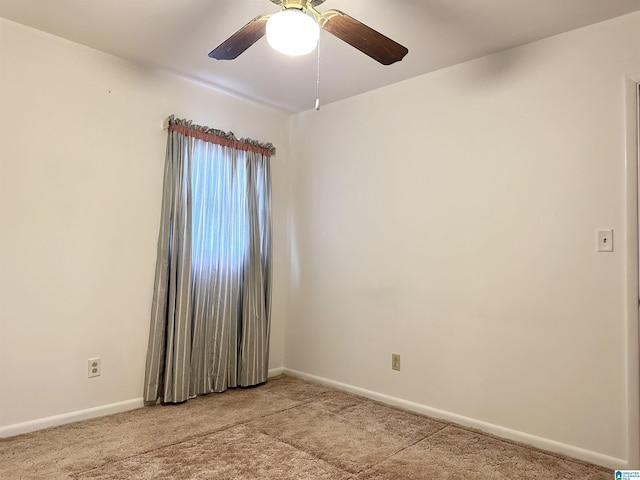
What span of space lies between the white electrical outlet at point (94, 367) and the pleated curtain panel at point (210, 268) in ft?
0.99

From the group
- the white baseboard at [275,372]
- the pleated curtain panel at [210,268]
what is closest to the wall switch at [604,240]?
the pleated curtain panel at [210,268]

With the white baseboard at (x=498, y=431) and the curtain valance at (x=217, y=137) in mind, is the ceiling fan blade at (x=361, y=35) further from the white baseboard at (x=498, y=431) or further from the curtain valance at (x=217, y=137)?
the white baseboard at (x=498, y=431)

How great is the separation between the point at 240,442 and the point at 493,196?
2.03m

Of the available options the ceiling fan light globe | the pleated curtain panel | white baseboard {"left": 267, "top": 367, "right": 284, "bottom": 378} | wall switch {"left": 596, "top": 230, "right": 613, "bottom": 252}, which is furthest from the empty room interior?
white baseboard {"left": 267, "top": 367, "right": 284, "bottom": 378}

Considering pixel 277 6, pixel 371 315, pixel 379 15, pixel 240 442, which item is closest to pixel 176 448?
pixel 240 442

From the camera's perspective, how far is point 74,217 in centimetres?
271

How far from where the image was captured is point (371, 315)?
3.32m

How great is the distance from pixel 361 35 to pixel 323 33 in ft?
2.32

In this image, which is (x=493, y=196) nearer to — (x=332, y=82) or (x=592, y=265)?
(x=592, y=265)

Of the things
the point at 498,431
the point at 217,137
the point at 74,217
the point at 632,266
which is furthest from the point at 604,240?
the point at 74,217

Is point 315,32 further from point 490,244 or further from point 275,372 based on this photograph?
point 275,372

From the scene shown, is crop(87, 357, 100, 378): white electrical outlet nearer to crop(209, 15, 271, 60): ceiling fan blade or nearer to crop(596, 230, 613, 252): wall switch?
crop(209, 15, 271, 60): ceiling fan blade

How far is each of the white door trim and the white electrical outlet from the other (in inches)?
116

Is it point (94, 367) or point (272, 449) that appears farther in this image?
point (94, 367)
